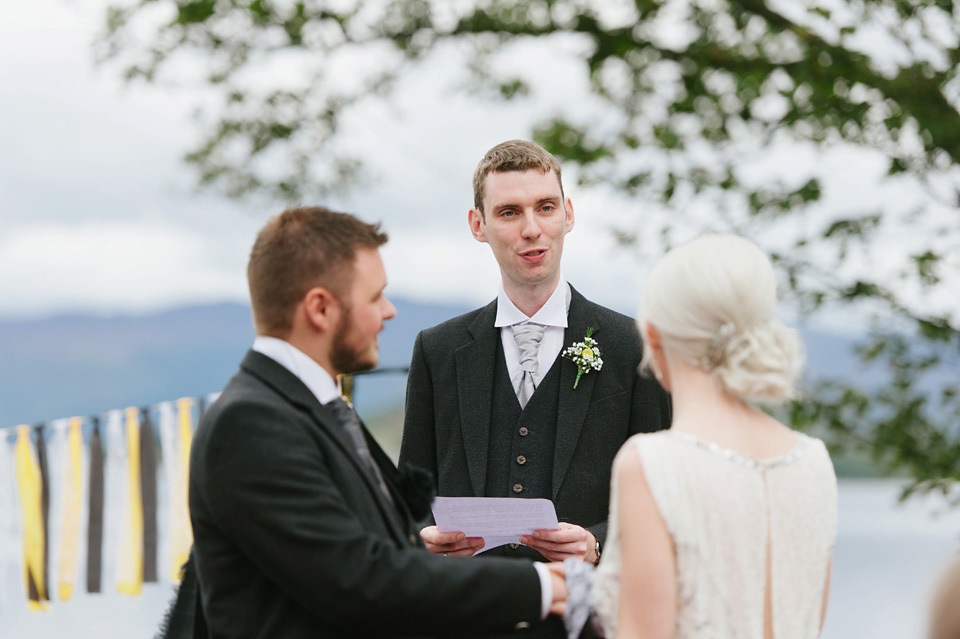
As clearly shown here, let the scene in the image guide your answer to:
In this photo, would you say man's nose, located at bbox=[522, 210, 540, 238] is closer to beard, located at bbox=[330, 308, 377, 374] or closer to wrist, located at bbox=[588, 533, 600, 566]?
wrist, located at bbox=[588, 533, 600, 566]

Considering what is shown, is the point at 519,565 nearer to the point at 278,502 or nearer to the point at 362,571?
the point at 362,571

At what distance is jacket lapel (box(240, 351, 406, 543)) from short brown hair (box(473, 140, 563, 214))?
1227 mm

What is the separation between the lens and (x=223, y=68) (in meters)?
7.66

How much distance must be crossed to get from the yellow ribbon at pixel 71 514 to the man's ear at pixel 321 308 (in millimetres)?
5142

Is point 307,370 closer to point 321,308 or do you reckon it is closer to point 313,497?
point 321,308

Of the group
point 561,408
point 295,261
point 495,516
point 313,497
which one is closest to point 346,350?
point 295,261

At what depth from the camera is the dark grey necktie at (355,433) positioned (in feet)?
7.83

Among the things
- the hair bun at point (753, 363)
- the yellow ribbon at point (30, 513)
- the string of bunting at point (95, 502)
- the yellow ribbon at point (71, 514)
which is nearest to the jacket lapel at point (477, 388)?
the hair bun at point (753, 363)

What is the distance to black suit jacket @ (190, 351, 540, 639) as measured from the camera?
2.10 meters

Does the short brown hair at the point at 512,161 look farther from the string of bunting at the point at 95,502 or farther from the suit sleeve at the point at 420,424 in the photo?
the string of bunting at the point at 95,502

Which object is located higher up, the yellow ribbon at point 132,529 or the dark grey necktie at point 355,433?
the dark grey necktie at point 355,433

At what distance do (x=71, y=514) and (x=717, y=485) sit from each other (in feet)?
19.6

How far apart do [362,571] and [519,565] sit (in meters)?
0.35

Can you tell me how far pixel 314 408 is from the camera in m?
2.26
